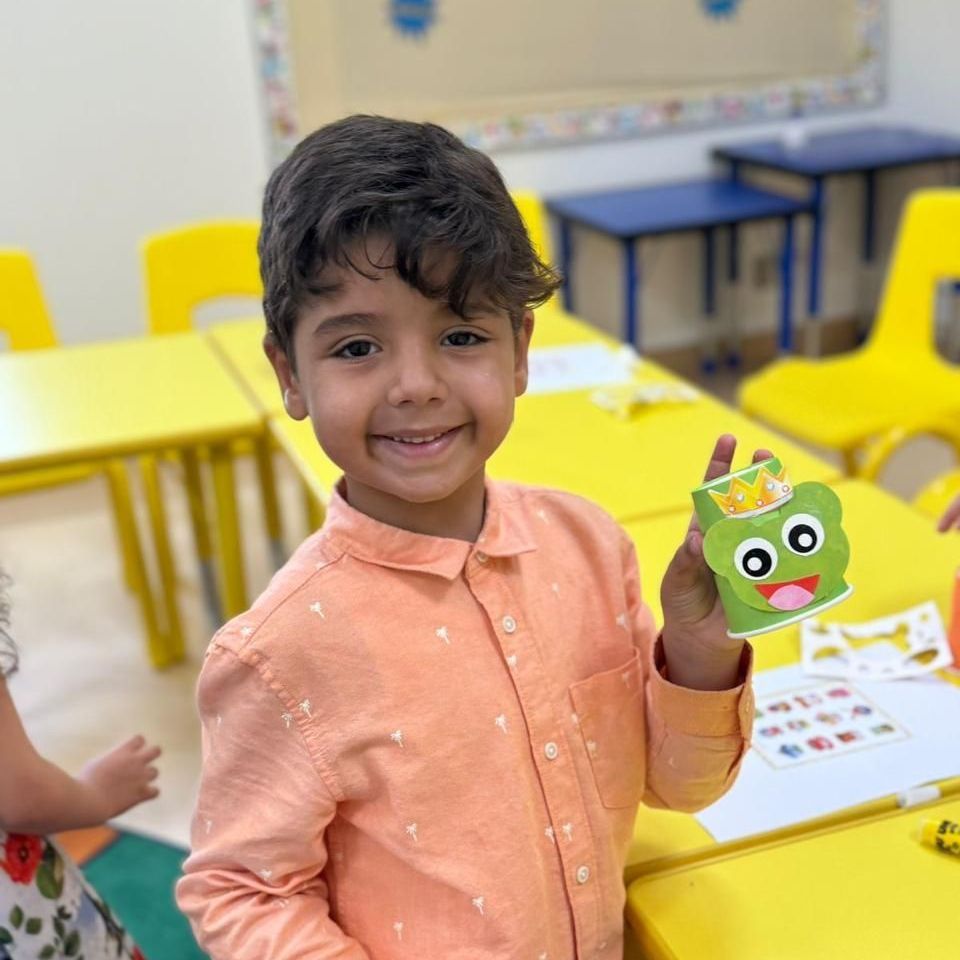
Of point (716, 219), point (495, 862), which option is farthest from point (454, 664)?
point (716, 219)

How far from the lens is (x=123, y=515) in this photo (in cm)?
276

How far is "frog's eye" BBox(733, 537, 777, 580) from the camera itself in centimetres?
76

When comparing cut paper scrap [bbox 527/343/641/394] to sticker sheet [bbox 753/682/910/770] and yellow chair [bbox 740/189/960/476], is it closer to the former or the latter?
yellow chair [bbox 740/189/960/476]

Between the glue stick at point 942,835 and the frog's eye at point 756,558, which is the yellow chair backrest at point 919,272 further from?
the frog's eye at point 756,558

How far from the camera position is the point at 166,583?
2.68m

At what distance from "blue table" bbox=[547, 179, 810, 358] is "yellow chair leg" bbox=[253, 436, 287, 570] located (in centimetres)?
132

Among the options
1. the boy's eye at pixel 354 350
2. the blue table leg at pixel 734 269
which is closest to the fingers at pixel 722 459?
the boy's eye at pixel 354 350

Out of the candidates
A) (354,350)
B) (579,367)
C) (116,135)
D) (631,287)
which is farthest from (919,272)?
(116,135)

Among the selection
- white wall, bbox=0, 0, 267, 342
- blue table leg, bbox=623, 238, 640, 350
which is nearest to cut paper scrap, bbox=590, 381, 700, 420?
blue table leg, bbox=623, 238, 640, 350

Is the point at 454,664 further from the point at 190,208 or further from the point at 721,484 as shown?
the point at 190,208

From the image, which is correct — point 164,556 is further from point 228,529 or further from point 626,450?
point 626,450

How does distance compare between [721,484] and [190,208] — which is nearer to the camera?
[721,484]

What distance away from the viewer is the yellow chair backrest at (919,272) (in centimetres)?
260

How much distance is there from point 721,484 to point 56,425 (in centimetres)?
155
